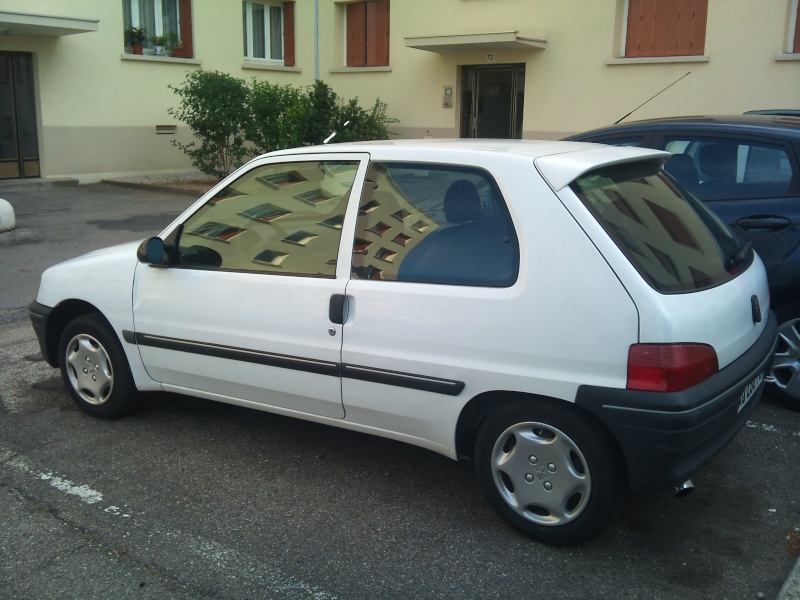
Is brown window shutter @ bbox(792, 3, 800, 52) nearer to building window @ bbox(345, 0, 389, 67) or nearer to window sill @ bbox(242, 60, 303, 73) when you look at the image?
building window @ bbox(345, 0, 389, 67)

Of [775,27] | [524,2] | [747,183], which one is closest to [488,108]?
[524,2]

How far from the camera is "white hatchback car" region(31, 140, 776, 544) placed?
334 cm

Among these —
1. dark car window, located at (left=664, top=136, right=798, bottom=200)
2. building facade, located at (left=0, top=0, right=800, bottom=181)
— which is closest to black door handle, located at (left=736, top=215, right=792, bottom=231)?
dark car window, located at (left=664, top=136, right=798, bottom=200)

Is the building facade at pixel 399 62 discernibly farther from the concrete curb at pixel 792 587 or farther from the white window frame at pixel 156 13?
the concrete curb at pixel 792 587

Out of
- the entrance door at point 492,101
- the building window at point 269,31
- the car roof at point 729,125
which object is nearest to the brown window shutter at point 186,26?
the building window at point 269,31

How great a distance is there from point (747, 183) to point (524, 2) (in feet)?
43.4

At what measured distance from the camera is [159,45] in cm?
1881

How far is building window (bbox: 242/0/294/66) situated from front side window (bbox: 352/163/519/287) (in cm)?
1809

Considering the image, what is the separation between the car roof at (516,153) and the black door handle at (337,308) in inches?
28.3

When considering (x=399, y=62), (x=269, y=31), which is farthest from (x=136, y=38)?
(x=399, y=62)

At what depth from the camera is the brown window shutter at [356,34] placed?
20531 mm

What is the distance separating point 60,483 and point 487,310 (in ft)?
7.85

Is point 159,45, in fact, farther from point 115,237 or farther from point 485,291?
point 485,291

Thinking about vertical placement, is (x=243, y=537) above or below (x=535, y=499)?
below
